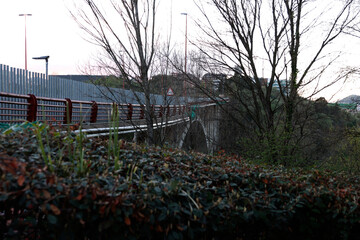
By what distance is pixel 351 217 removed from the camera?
2996mm

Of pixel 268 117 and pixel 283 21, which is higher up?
pixel 283 21

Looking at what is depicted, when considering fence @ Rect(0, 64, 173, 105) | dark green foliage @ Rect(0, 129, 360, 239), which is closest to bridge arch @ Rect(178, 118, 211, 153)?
fence @ Rect(0, 64, 173, 105)

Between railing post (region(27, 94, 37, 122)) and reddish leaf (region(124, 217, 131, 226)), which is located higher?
railing post (region(27, 94, 37, 122))

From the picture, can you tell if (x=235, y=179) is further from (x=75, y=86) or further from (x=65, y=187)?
(x=75, y=86)

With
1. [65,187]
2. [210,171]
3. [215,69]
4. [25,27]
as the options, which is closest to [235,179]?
[210,171]

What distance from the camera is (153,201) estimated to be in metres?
2.37

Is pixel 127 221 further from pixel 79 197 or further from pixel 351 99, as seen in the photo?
pixel 351 99

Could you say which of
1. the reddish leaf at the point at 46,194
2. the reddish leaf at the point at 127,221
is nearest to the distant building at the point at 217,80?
the reddish leaf at the point at 127,221

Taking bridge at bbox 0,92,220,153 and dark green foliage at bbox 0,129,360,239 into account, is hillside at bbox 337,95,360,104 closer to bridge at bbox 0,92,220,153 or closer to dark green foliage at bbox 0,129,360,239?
bridge at bbox 0,92,220,153

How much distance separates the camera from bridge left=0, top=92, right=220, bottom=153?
9.55m

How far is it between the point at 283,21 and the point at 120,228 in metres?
9.24

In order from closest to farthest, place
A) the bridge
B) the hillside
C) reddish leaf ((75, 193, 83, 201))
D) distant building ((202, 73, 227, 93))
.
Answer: reddish leaf ((75, 193, 83, 201)) → the bridge → distant building ((202, 73, 227, 93)) → the hillside

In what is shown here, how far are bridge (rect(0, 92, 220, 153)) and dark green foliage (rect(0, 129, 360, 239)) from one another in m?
4.92

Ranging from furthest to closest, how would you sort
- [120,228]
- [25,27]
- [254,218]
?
[25,27]
[254,218]
[120,228]
